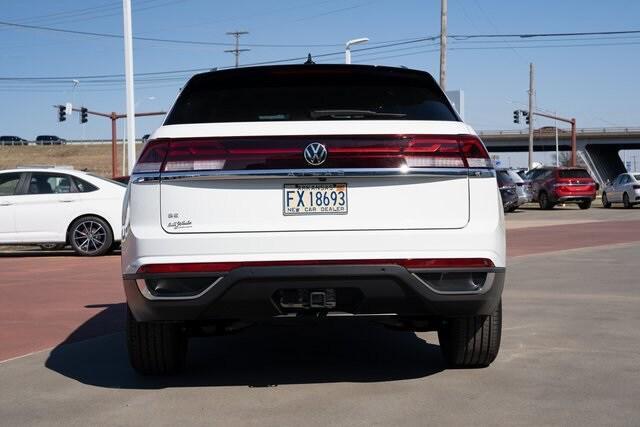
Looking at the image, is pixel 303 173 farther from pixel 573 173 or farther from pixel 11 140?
pixel 11 140

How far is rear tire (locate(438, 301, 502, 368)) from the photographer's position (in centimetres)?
541

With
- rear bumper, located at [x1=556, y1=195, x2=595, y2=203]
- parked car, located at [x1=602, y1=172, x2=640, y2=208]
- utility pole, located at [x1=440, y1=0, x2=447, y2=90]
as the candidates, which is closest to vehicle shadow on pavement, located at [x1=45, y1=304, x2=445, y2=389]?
utility pole, located at [x1=440, y1=0, x2=447, y2=90]

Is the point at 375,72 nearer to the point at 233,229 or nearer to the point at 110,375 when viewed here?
the point at 233,229

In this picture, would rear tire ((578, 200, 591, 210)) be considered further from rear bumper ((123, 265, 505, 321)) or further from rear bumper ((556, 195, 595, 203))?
rear bumper ((123, 265, 505, 321))

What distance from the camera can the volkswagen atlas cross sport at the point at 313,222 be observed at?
464 centimetres

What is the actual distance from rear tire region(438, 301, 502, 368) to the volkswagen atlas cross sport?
0.54m

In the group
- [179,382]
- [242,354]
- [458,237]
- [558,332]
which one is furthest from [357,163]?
[558,332]

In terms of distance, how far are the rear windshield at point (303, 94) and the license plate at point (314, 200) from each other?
0.66 metres

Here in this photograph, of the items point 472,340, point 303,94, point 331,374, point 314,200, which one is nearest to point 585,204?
point 472,340

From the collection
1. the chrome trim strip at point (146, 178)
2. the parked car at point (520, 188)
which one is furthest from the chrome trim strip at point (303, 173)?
the parked car at point (520, 188)

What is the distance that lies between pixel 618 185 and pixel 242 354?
3385 centimetres

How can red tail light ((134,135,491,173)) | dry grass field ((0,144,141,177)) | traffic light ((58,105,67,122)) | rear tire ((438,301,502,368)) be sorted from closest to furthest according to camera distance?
red tail light ((134,135,491,173))
rear tire ((438,301,502,368))
traffic light ((58,105,67,122))
dry grass field ((0,144,141,177))

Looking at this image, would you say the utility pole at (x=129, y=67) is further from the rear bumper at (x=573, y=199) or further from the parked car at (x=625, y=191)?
the parked car at (x=625, y=191)

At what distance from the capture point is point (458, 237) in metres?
4.73
